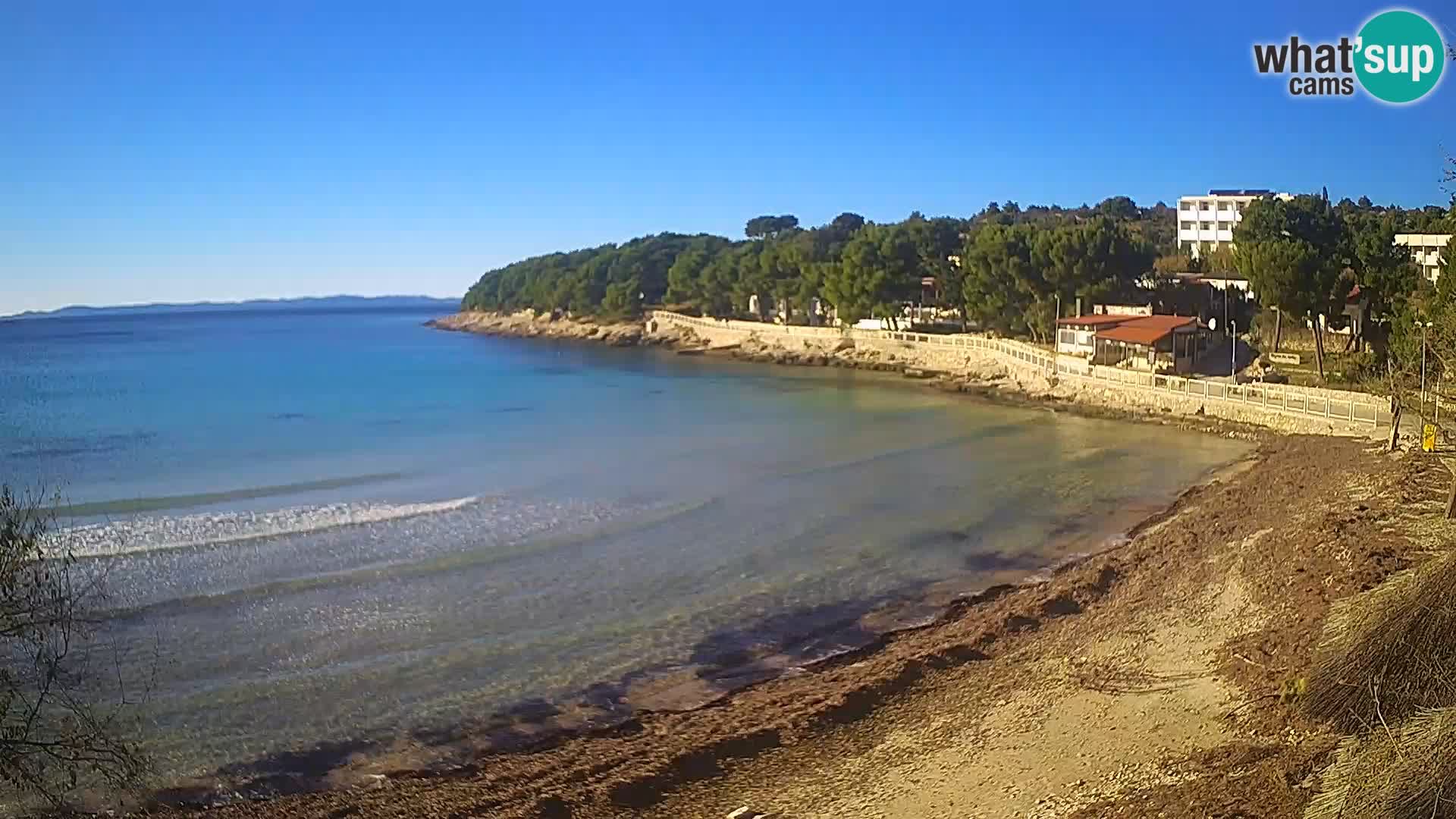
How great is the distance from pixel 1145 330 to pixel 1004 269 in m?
14.5

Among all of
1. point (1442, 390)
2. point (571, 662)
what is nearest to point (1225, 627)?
point (1442, 390)

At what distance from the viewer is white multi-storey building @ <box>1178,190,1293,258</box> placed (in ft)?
333

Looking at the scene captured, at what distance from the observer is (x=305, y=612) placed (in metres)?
18.1

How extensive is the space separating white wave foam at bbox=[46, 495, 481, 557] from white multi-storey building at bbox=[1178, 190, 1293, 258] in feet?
299

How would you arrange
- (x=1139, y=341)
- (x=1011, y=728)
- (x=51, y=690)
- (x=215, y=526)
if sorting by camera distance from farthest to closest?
1. (x=1139, y=341)
2. (x=215, y=526)
3. (x=51, y=690)
4. (x=1011, y=728)

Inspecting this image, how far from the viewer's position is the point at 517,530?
78.6ft

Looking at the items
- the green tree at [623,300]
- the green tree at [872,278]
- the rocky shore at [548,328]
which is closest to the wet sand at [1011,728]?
the green tree at [872,278]

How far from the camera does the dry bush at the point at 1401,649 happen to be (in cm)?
763

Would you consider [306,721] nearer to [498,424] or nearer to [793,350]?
[498,424]

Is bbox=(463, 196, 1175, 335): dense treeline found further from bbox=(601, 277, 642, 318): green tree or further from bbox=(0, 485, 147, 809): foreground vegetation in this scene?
bbox=(0, 485, 147, 809): foreground vegetation

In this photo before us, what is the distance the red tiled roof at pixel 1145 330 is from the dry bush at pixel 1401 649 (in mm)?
38312

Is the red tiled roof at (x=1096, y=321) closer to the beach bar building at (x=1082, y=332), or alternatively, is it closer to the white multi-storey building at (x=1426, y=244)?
the beach bar building at (x=1082, y=332)

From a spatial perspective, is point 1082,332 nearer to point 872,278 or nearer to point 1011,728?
point 872,278

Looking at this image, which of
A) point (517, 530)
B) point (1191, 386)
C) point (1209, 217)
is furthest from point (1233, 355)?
point (1209, 217)
